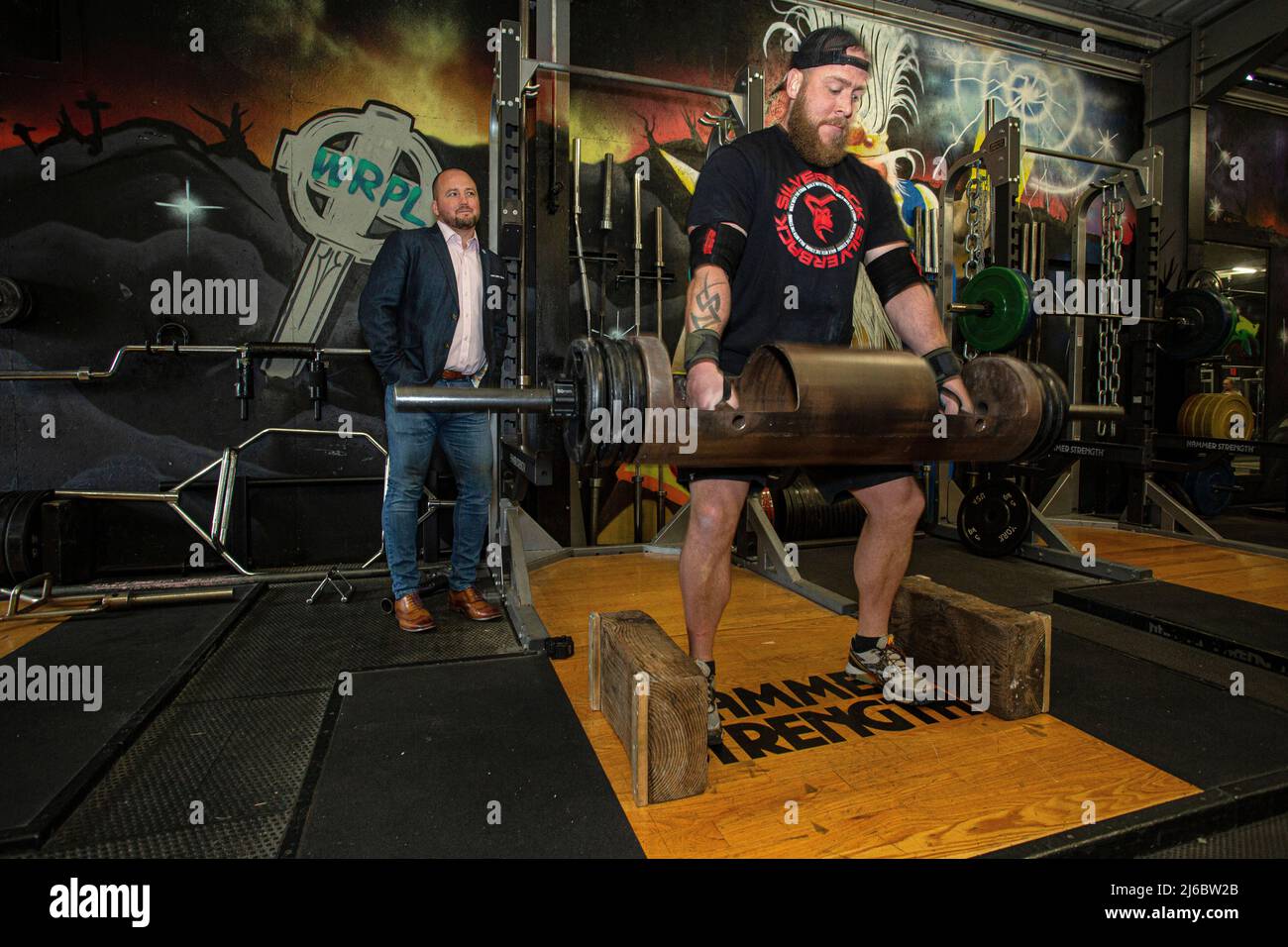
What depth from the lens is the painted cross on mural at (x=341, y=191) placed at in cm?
320

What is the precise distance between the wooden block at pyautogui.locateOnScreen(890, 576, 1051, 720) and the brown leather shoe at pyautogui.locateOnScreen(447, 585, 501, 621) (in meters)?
1.38

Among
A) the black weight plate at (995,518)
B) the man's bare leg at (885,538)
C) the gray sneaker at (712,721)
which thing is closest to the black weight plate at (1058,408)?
the man's bare leg at (885,538)

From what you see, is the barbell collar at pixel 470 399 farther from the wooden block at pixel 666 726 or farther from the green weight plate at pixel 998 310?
the green weight plate at pixel 998 310

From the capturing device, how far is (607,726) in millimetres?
1601

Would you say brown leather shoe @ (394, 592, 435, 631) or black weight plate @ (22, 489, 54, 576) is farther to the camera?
black weight plate @ (22, 489, 54, 576)

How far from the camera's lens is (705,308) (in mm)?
1379

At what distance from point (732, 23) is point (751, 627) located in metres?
3.30

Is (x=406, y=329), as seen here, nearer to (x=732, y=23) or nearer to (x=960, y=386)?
(x=960, y=386)

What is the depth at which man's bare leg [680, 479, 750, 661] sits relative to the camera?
4.99ft

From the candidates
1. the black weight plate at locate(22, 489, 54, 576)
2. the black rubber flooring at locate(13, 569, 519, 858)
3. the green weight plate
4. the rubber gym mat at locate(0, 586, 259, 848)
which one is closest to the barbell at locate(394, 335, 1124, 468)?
the black rubber flooring at locate(13, 569, 519, 858)

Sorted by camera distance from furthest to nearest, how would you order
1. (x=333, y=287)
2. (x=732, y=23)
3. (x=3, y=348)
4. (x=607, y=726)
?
1. (x=732, y=23)
2. (x=333, y=287)
3. (x=3, y=348)
4. (x=607, y=726)

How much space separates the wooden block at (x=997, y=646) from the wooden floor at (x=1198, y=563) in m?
1.68

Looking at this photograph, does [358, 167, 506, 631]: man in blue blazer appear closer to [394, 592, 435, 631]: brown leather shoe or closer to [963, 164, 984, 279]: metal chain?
[394, 592, 435, 631]: brown leather shoe
